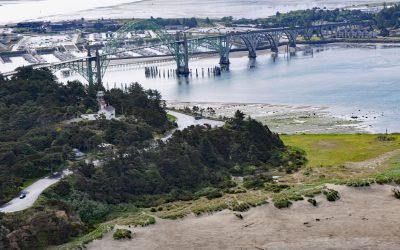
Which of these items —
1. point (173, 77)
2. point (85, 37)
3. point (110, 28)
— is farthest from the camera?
point (110, 28)

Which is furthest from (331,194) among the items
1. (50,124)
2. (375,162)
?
(50,124)

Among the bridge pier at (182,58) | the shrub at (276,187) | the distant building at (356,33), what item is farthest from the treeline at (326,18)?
the shrub at (276,187)

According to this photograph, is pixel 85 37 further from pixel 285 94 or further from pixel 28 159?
pixel 28 159

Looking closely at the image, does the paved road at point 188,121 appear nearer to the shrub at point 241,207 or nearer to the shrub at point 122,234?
the shrub at point 241,207

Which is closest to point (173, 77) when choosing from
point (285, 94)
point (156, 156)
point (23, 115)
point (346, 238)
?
point (285, 94)

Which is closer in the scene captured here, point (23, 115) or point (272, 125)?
point (23, 115)
